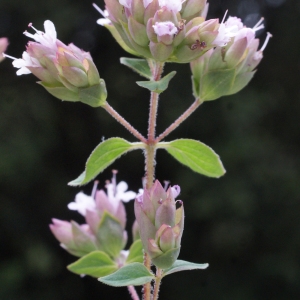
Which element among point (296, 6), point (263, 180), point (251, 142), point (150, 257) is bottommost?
point (150, 257)

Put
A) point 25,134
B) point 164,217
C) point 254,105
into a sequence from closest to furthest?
1. point 164,217
2. point 25,134
3. point 254,105

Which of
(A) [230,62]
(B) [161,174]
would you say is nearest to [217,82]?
(A) [230,62]

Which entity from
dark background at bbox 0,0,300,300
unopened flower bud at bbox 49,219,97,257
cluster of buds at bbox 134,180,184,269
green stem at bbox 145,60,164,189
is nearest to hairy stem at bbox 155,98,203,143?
green stem at bbox 145,60,164,189

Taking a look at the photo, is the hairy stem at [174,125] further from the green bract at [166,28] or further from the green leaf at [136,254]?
the green leaf at [136,254]

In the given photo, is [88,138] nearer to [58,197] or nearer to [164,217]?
[58,197]

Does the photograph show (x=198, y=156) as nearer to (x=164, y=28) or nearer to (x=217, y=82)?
(x=217, y=82)

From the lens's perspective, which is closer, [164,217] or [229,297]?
[164,217]

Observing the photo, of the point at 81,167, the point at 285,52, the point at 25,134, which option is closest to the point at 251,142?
the point at 285,52
